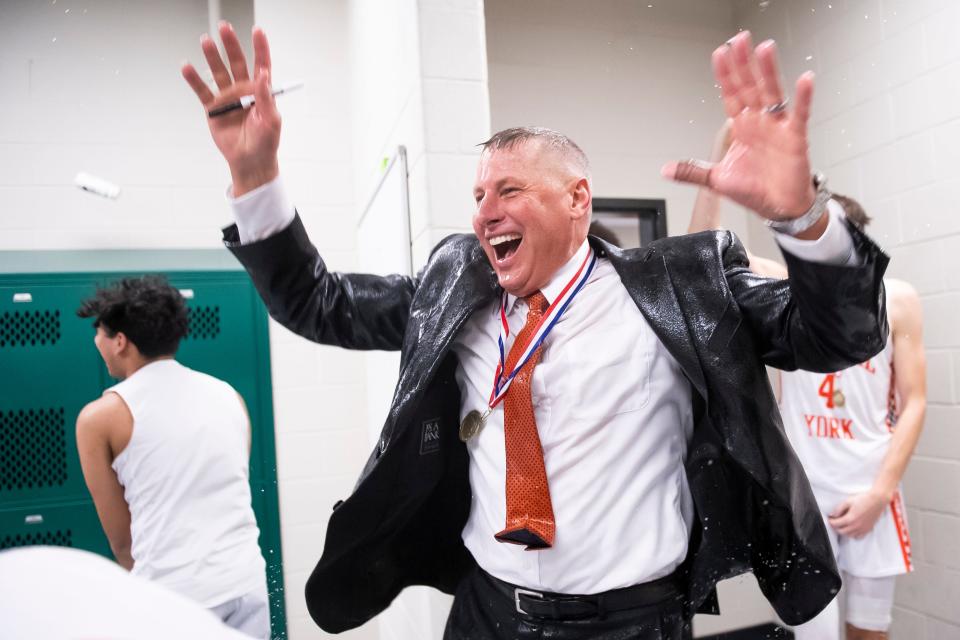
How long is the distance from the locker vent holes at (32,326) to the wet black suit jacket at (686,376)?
1.24 metres

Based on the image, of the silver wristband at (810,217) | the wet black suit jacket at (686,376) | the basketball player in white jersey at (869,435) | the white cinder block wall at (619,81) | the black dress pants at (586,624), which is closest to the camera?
the silver wristband at (810,217)

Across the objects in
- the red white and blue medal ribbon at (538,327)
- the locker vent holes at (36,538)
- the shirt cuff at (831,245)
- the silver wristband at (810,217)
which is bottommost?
the locker vent holes at (36,538)

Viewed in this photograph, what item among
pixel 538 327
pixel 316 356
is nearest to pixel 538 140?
pixel 538 327

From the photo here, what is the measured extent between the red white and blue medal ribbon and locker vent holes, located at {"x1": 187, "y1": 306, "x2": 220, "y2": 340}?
1.32 metres

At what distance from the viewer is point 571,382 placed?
2.47 feet

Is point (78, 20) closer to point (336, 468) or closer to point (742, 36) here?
point (336, 468)

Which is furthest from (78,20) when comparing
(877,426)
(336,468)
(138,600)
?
(877,426)

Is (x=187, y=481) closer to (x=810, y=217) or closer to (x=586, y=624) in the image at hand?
(x=586, y=624)

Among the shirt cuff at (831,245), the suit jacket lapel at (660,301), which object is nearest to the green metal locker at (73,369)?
the suit jacket lapel at (660,301)

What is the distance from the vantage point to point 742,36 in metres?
0.51

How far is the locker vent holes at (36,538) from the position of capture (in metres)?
1.59

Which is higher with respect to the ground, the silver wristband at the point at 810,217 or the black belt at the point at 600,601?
the silver wristband at the point at 810,217

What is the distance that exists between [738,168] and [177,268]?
1.78 metres

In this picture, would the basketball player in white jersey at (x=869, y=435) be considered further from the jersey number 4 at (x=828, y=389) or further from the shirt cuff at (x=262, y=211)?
the shirt cuff at (x=262, y=211)
